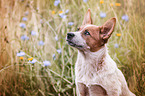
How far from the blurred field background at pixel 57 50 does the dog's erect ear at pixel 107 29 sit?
0.87 metres

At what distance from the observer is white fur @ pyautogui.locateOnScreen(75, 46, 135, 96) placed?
238 cm

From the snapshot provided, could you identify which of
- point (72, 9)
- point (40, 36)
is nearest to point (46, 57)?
point (40, 36)

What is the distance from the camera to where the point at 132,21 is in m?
3.67

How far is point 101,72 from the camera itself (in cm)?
246

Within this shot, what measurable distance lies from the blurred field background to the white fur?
608 mm

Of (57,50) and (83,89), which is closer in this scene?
(83,89)

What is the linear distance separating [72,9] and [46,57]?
1.34m

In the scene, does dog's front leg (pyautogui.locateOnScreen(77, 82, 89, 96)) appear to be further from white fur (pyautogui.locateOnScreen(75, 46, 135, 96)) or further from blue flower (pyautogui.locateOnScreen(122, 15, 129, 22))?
blue flower (pyautogui.locateOnScreen(122, 15, 129, 22))

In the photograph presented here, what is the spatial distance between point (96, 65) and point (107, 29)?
511 millimetres

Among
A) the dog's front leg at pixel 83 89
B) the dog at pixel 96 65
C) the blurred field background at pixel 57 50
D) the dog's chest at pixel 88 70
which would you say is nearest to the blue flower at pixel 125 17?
the blurred field background at pixel 57 50

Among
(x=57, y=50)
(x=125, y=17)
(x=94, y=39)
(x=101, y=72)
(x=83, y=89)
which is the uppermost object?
(x=125, y=17)

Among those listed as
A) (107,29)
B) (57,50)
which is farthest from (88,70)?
(57,50)

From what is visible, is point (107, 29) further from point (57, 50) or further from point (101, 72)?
point (57, 50)

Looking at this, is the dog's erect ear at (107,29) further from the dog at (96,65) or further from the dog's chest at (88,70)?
the dog's chest at (88,70)
